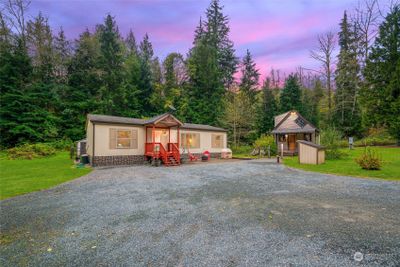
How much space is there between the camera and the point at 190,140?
16.5 meters

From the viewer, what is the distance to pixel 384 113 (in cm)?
1319

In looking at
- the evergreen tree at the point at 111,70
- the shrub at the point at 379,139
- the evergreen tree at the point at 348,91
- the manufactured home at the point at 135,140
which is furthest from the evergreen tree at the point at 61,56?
the shrub at the point at 379,139

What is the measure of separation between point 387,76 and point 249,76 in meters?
23.9

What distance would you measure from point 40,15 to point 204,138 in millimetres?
26557

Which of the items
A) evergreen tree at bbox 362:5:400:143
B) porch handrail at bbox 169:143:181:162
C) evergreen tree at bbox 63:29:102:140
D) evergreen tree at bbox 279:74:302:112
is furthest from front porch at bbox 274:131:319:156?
evergreen tree at bbox 63:29:102:140

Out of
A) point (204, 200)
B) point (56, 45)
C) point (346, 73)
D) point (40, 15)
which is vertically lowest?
point (204, 200)

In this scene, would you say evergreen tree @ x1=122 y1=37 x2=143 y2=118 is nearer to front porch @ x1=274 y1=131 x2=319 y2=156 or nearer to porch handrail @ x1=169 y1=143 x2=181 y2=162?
porch handrail @ x1=169 y1=143 x2=181 y2=162

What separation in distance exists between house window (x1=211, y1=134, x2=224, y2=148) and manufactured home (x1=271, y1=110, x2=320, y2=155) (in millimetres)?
6161

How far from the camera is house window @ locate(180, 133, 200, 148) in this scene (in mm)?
16122

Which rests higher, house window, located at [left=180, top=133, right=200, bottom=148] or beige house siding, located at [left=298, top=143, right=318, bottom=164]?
house window, located at [left=180, top=133, right=200, bottom=148]

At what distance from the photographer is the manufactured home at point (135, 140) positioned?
11.8 meters

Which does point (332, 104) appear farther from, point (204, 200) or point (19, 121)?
point (19, 121)

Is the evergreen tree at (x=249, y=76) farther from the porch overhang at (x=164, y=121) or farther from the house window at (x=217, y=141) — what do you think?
the porch overhang at (x=164, y=121)

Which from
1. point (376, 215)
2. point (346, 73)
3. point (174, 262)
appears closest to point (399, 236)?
point (376, 215)
